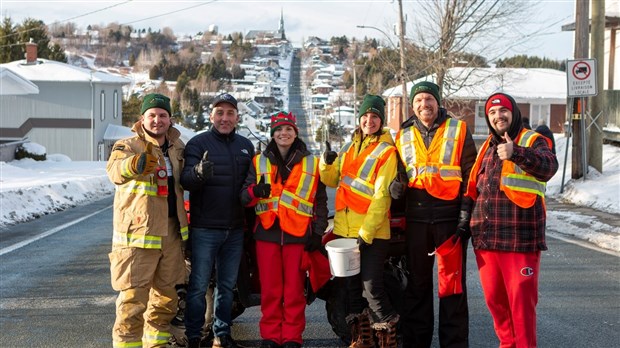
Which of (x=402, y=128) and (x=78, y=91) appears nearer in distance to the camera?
(x=402, y=128)

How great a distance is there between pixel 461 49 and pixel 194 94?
256 ft

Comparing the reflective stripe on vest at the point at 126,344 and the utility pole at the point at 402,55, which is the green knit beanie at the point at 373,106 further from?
the utility pole at the point at 402,55

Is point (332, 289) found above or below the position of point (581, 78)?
below

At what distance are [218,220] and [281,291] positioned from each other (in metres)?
0.80

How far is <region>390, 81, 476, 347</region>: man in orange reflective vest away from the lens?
19.8 ft

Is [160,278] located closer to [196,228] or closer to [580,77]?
[196,228]

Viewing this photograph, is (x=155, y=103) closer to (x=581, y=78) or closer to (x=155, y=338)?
(x=155, y=338)

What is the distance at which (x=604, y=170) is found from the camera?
1916 centimetres

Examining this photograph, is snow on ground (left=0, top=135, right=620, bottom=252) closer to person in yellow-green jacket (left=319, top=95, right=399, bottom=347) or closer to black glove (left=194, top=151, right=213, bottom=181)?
person in yellow-green jacket (left=319, top=95, right=399, bottom=347)

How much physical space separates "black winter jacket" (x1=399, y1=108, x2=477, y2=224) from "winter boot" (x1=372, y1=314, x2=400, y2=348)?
33.9 inches

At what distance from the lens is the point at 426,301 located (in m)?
6.25

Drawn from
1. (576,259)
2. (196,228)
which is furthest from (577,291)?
(196,228)

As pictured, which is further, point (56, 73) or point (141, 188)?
point (56, 73)

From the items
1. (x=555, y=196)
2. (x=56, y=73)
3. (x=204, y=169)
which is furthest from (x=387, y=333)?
(x=56, y=73)
